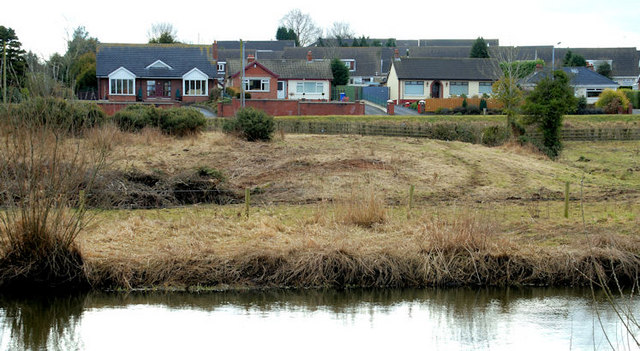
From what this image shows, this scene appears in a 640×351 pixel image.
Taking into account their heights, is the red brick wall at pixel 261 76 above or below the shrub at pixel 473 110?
above

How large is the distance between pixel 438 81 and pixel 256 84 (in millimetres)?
17238

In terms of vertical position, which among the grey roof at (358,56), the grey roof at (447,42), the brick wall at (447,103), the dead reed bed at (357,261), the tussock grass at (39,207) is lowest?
the dead reed bed at (357,261)

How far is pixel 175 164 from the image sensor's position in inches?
1069

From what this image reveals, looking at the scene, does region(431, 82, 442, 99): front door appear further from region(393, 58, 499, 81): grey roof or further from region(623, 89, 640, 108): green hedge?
region(623, 89, 640, 108): green hedge

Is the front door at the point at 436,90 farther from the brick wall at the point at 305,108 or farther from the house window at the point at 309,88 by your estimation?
the brick wall at the point at 305,108

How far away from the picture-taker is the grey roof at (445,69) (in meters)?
68.9

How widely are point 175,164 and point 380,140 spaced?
11966mm

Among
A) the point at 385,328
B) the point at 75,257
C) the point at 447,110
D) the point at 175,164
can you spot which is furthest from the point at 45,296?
the point at 447,110

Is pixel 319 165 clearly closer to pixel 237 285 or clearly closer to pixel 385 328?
pixel 237 285

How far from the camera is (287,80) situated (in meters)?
68.4

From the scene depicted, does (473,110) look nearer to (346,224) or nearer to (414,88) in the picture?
(414,88)

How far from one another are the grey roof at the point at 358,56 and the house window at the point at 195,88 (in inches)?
1162

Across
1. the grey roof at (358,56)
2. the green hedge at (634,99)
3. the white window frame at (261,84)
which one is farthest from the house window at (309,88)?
the green hedge at (634,99)

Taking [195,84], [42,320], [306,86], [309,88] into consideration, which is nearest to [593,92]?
[309,88]
